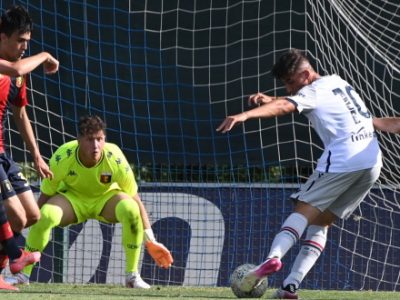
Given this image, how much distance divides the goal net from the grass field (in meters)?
1.53

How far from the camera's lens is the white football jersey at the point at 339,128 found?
304 inches

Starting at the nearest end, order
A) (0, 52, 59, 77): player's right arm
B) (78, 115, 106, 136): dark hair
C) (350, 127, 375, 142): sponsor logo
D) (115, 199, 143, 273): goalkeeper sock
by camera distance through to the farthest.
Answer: (0, 52, 59, 77): player's right arm
(350, 127, 375, 142): sponsor logo
(78, 115, 106, 136): dark hair
(115, 199, 143, 273): goalkeeper sock

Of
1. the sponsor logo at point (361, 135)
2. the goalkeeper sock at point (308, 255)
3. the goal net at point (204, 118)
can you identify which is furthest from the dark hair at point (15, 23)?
the goal net at point (204, 118)

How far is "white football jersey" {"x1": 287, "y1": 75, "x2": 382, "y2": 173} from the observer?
7715 mm

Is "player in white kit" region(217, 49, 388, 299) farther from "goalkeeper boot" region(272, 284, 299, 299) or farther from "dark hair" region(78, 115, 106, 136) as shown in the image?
"dark hair" region(78, 115, 106, 136)

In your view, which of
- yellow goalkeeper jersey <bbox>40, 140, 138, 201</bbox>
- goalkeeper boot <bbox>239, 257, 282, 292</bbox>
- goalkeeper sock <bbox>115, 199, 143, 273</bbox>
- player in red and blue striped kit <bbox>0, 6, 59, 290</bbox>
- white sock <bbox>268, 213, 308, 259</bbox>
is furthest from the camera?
yellow goalkeeper jersey <bbox>40, 140, 138, 201</bbox>

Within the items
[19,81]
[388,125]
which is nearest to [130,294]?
[19,81]

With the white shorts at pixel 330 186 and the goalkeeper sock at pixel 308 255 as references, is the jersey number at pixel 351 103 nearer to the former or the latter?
the white shorts at pixel 330 186

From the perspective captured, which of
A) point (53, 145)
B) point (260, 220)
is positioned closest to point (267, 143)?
point (260, 220)

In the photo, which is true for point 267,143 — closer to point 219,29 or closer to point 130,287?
point 219,29

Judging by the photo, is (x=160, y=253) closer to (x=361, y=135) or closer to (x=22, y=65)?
(x=361, y=135)

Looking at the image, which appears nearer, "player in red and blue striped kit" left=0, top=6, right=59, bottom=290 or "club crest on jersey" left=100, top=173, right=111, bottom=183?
"player in red and blue striped kit" left=0, top=6, right=59, bottom=290

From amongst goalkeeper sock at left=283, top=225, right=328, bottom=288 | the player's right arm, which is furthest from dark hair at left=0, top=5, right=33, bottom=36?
goalkeeper sock at left=283, top=225, right=328, bottom=288

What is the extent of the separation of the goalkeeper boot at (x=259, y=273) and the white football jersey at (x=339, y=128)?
0.76 metres
